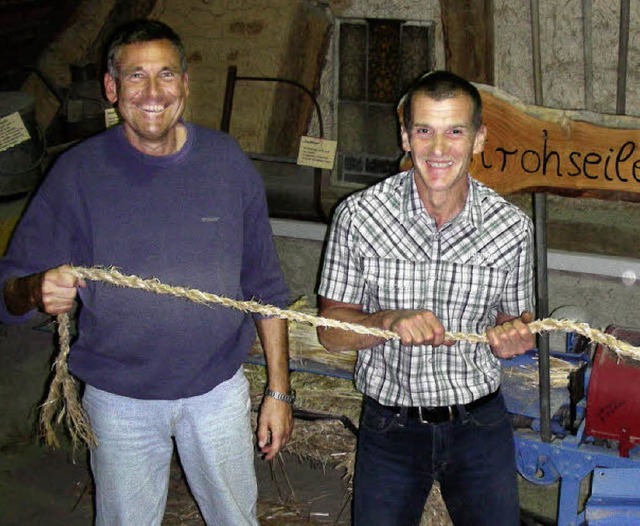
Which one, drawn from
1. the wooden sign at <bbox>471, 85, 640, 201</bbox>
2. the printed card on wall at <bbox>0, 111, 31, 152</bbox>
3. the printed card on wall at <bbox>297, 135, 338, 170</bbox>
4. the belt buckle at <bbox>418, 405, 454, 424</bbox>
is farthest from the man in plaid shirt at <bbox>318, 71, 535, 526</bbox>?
the printed card on wall at <bbox>297, 135, 338, 170</bbox>

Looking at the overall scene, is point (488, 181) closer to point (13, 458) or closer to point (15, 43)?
point (13, 458)

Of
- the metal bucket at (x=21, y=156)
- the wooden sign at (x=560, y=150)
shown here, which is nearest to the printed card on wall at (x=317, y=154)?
the metal bucket at (x=21, y=156)

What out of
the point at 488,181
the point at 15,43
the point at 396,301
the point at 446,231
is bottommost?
the point at 396,301

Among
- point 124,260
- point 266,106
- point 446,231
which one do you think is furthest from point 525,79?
point 124,260

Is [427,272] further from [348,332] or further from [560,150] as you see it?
[560,150]

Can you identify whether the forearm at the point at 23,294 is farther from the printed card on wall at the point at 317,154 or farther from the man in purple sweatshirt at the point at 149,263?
the printed card on wall at the point at 317,154

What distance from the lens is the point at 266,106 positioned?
21.5 ft

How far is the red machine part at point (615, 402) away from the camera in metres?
2.91

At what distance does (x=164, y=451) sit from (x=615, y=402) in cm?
165

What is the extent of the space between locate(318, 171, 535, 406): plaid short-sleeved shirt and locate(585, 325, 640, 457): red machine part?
0.80 meters

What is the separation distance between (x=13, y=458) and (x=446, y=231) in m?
3.27

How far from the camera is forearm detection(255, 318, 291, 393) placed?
2.64m

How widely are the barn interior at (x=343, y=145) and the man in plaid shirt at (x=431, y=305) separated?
1.60 ft

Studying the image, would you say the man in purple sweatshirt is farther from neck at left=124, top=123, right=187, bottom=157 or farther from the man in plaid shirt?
the man in plaid shirt
